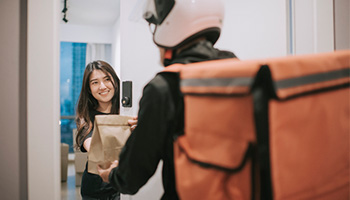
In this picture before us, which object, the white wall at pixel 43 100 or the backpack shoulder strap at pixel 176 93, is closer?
the backpack shoulder strap at pixel 176 93

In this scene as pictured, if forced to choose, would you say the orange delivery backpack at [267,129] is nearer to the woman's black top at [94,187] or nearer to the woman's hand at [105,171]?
the woman's hand at [105,171]

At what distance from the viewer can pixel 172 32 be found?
95cm

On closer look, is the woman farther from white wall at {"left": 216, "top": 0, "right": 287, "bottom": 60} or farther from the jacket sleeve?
the jacket sleeve

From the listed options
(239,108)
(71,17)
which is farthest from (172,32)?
(71,17)

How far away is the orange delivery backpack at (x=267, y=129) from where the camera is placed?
1.90 feet

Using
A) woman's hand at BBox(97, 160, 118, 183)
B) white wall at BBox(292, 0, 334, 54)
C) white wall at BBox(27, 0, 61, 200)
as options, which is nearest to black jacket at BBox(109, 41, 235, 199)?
woman's hand at BBox(97, 160, 118, 183)

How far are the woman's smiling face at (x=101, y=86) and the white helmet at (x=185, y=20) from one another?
1.20 m

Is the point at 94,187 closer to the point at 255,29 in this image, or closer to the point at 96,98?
the point at 96,98

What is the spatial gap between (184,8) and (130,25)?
963mm

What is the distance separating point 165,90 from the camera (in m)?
0.79

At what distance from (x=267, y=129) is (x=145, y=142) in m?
0.41

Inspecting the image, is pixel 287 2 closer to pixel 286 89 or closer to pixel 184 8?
pixel 184 8

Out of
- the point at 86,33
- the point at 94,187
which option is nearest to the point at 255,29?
the point at 94,187

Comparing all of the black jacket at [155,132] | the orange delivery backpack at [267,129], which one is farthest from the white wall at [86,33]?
the orange delivery backpack at [267,129]
